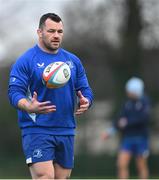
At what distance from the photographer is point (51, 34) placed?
8.41m

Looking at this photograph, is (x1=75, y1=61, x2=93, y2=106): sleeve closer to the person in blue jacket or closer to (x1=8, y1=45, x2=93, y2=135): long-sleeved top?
(x1=8, y1=45, x2=93, y2=135): long-sleeved top

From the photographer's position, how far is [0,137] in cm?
2262

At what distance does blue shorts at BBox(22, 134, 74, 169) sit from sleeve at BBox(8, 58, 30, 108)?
530mm

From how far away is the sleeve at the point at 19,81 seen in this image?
823cm

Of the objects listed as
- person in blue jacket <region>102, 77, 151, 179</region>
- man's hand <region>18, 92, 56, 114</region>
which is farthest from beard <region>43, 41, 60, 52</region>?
person in blue jacket <region>102, 77, 151, 179</region>

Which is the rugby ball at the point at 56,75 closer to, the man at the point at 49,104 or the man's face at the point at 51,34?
the man at the point at 49,104

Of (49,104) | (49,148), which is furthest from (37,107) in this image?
(49,148)

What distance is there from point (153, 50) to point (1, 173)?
7400 mm

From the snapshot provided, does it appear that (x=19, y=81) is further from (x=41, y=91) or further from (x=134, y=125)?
(x=134, y=125)

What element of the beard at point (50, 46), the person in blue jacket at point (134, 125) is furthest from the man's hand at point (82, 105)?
the person in blue jacket at point (134, 125)

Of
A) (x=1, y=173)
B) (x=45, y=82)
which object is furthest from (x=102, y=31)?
(x=45, y=82)

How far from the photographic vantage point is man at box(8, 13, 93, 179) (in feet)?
27.4

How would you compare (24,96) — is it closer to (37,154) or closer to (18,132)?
(37,154)

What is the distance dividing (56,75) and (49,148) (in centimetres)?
86
